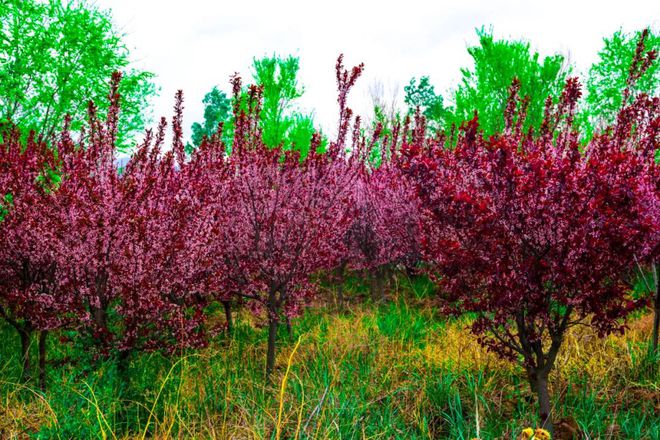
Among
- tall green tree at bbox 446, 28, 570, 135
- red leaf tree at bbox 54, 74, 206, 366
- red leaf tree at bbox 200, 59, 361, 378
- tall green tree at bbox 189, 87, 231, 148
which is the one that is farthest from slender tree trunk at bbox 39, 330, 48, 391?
tall green tree at bbox 189, 87, 231, 148

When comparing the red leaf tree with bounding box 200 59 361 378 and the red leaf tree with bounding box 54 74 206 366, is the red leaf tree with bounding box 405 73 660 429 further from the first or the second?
the red leaf tree with bounding box 54 74 206 366

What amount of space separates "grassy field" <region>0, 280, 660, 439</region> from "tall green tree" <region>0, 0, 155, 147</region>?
31.9ft

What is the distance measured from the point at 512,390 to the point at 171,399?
10.2 ft

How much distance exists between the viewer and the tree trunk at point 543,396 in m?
3.30

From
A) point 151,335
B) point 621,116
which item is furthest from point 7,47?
point 621,116

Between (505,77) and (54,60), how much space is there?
50.5 ft

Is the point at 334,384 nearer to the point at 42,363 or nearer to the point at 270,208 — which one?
the point at 270,208

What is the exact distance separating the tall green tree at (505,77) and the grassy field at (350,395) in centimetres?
1378

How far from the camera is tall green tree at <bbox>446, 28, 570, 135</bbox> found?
58.3ft

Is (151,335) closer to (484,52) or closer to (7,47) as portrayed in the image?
(7,47)

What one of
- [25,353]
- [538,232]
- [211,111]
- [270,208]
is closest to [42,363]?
[25,353]

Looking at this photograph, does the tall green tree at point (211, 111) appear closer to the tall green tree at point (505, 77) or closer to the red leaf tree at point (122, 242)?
the tall green tree at point (505, 77)

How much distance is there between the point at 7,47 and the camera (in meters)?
12.5

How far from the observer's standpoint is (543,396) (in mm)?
3398
